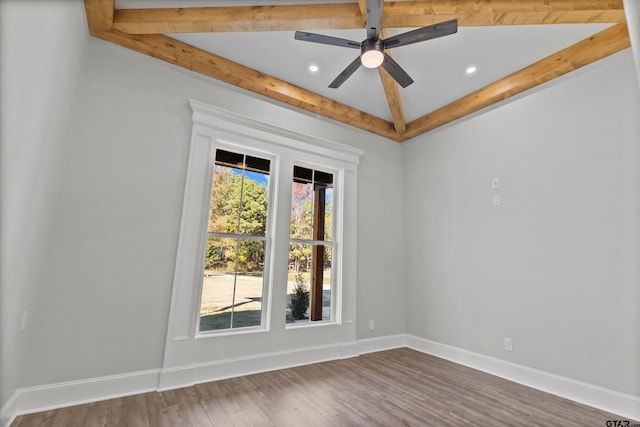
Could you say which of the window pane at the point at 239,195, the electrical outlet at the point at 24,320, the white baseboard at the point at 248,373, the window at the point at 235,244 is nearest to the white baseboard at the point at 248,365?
the white baseboard at the point at 248,373

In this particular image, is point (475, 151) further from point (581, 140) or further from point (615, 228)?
point (615, 228)

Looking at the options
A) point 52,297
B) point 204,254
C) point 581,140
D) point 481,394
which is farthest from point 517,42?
point 52,297

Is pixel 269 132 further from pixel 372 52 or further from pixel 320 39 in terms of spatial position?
pixel 372 52

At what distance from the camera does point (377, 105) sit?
452 cm

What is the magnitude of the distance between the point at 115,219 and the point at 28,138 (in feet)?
3.62

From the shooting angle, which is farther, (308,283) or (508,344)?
(308,283)

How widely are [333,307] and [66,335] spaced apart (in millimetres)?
2836

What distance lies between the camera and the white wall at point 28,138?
152 centimetres

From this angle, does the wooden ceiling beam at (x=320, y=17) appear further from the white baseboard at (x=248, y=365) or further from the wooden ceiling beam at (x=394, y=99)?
the white baseboard at (x=248, y=365)

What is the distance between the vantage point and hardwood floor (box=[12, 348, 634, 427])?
7.49 ft

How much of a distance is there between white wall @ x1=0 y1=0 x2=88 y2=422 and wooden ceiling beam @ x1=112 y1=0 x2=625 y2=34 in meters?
0.61

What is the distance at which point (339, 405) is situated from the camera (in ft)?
8.41

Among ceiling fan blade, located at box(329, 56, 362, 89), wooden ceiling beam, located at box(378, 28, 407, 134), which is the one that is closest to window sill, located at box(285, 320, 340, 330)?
ceiling fan blade, located at box(329, 56, 362, 89)

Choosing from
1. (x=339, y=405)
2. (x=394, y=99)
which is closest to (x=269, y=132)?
(x=394, y=99)
